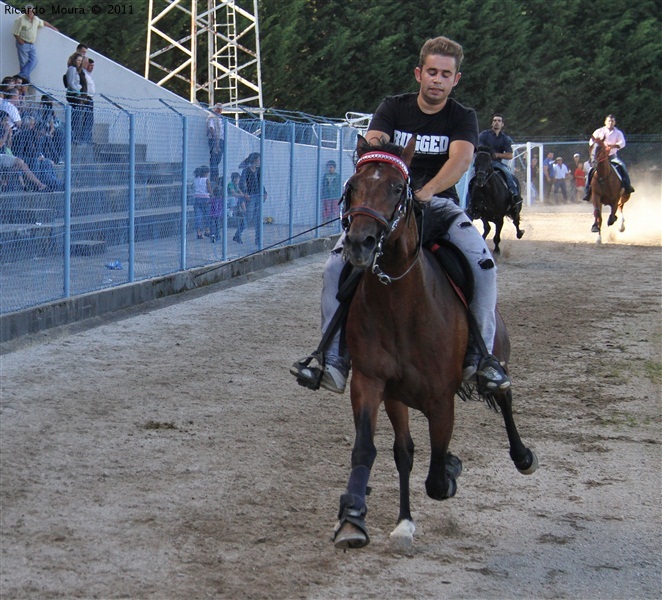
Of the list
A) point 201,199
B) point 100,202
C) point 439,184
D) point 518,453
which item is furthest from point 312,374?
point 201,199

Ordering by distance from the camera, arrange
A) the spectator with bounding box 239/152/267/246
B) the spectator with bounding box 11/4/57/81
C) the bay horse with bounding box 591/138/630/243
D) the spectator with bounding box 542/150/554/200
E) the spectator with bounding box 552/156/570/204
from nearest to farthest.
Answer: the spectator with bounding box 239/152/267/246 < the spectator with bounding box 11/4/57/81 < the bay horse with bounding box 591/138/630/243 < the spectator with bounding box 552/156/570/204 < the spectator with bounding box 542/150/554/200

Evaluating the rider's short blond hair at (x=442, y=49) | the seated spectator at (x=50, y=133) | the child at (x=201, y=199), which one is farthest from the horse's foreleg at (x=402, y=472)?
the child at (x=201, y=199)

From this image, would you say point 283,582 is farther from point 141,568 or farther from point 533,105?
point 533,105

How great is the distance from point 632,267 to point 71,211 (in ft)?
35.3

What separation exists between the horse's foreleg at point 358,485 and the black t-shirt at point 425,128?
1393 mm

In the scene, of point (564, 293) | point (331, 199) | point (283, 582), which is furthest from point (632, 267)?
point (283, 582)

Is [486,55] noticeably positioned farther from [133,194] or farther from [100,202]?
[100,202]

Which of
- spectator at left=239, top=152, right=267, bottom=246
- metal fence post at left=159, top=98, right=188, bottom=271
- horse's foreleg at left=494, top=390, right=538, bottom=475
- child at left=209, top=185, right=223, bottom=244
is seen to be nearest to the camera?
horse's foreleg at left=494, top=390, right=538, bottom=475

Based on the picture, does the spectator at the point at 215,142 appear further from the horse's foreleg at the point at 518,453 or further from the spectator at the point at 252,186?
the horse's foreleg at the point at 518,453

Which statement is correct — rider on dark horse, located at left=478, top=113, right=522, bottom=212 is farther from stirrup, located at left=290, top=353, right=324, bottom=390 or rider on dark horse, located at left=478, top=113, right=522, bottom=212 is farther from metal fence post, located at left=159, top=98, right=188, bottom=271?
stirrup, located at left=290, top=353, right=324, bottom=390

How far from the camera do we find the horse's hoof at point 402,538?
17.5ft

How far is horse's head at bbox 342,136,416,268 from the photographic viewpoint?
4.50 meters

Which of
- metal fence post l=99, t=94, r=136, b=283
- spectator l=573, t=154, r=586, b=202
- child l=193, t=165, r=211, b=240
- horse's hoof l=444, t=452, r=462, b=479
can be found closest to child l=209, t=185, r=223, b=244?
child l=193, t=165, r=211, b=240

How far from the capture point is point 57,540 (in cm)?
528
